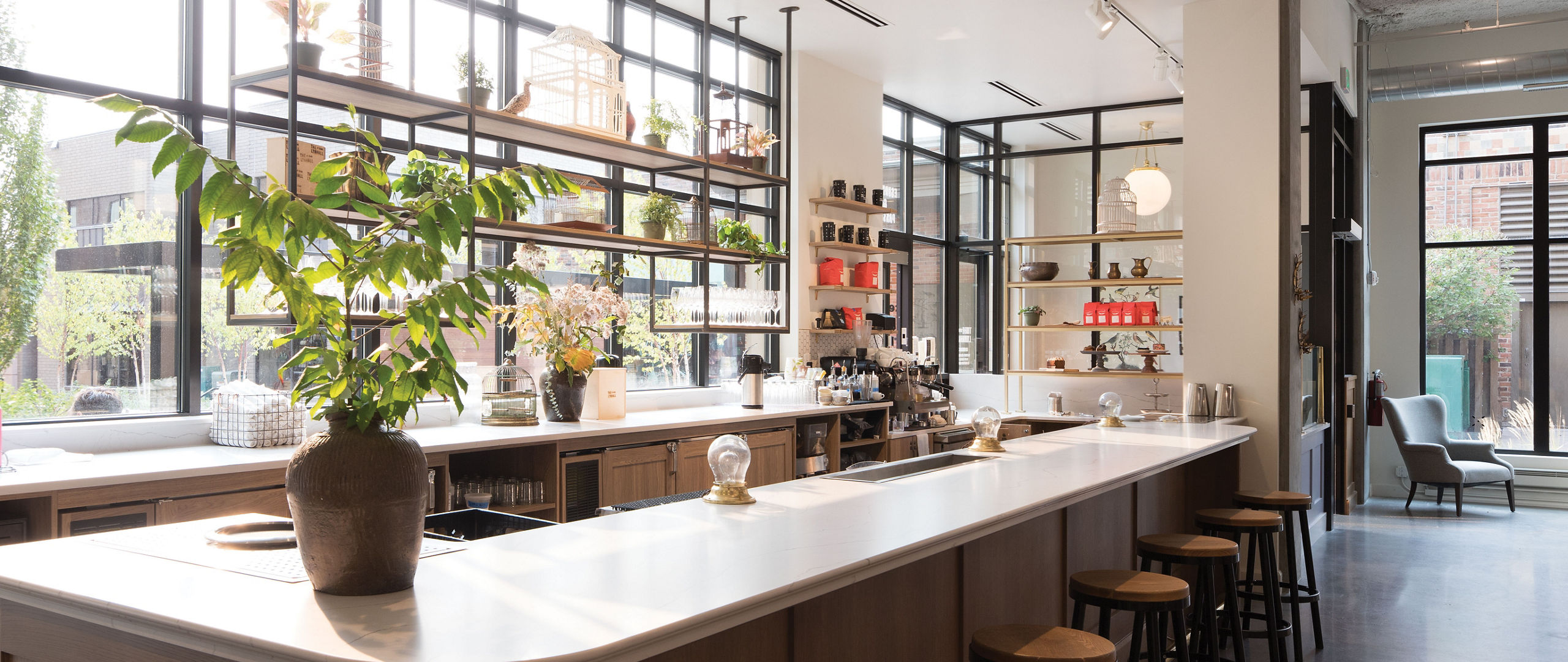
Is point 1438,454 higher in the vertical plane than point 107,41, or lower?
lower

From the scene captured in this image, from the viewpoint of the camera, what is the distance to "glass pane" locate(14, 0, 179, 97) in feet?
12.8

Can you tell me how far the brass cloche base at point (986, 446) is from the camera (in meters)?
4.09

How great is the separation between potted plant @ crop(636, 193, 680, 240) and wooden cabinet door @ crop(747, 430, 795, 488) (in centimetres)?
132

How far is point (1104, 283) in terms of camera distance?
26.8 feet

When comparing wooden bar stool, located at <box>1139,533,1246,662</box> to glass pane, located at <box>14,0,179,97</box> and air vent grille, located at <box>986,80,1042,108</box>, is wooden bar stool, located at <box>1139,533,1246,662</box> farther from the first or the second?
air vent grille, located at <box>986,80,1042,108</box>

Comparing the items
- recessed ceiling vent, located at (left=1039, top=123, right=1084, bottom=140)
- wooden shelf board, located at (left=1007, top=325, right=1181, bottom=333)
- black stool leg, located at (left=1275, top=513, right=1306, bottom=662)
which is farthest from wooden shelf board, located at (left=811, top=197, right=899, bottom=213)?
black stool leg, located at (left=1275, top=513, right=1306, bottom=662)

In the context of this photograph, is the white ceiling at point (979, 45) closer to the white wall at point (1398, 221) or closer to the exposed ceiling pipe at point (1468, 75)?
the exposed ceiling pipe at point (1468, 75)

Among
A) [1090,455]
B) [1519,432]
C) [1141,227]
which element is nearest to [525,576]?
[1090,455]

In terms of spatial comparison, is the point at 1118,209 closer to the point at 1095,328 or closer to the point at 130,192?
the point at 1095,328

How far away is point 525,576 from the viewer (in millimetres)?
1855

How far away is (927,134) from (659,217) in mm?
4618

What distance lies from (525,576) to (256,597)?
1.49 feet

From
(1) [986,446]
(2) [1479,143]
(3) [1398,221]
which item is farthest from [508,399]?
(2) [1479,143]

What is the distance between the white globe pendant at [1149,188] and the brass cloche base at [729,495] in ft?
21.5
